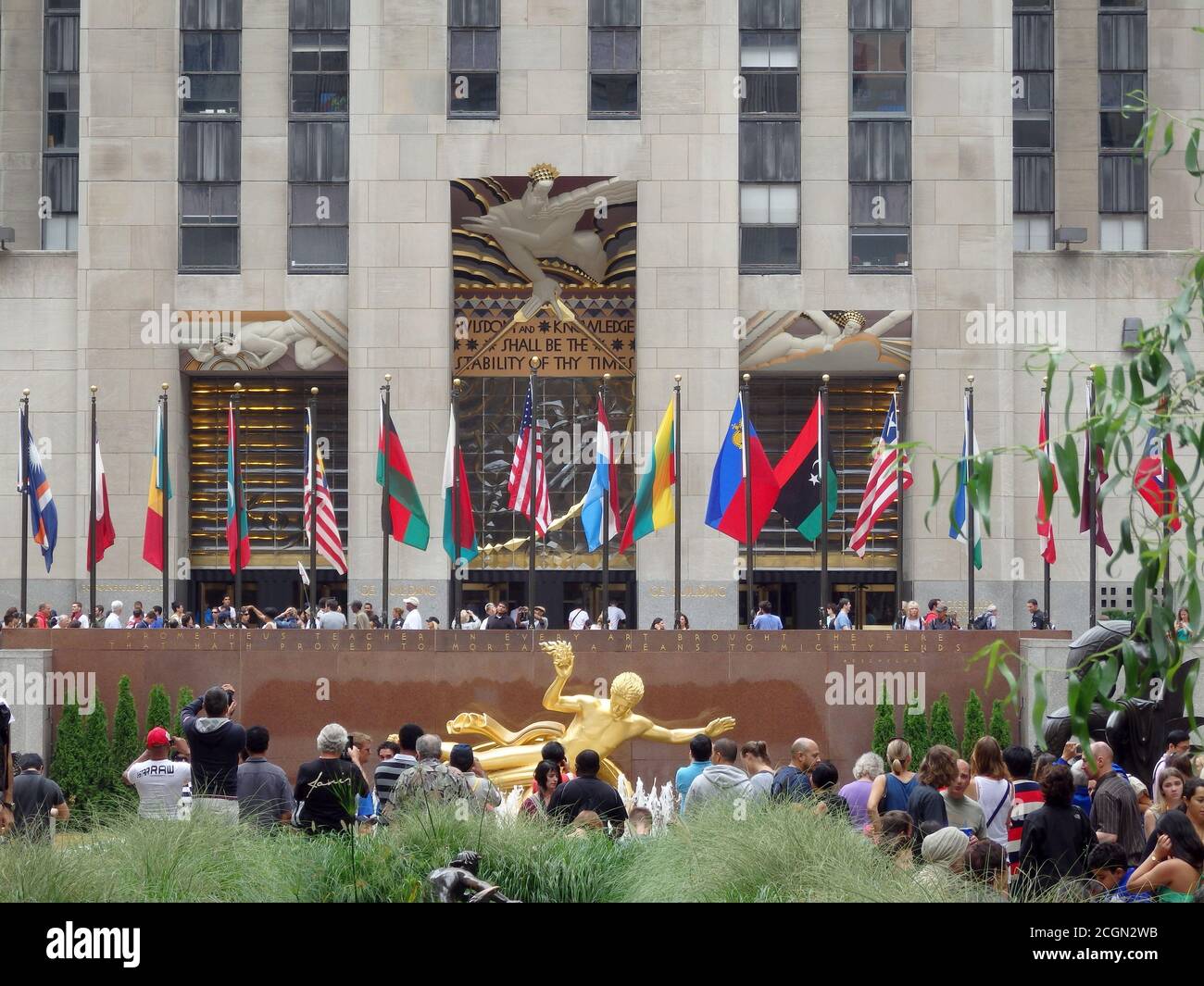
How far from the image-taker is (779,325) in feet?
136

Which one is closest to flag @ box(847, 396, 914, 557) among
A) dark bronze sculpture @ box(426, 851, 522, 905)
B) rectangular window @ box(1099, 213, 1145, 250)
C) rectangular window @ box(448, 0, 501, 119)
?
rectangular window @ box(448, 0, 501, 119)

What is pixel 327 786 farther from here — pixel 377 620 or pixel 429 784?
pixel 377 620

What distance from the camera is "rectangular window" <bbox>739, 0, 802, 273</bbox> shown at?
4197 cm

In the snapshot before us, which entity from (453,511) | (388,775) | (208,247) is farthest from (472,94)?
(388,775)

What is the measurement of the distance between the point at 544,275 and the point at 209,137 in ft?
28.6

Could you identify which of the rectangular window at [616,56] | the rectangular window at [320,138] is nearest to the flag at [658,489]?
the rectangular window at [616,56]

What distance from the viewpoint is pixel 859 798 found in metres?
13.0

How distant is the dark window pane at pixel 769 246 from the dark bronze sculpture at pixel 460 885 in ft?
110

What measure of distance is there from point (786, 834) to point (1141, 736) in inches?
226

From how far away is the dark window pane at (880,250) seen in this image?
4175 cm

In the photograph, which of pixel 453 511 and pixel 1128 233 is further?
pixel 1128 233
